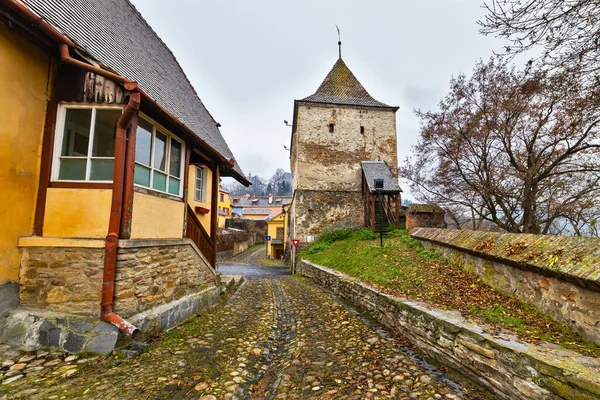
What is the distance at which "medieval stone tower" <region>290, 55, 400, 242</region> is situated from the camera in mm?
17703

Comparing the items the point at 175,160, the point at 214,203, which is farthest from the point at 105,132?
the point at 214,203

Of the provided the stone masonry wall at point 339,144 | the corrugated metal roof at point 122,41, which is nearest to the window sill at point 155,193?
the corrugated metal roof at point 122,41

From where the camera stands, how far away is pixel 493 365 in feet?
9.57

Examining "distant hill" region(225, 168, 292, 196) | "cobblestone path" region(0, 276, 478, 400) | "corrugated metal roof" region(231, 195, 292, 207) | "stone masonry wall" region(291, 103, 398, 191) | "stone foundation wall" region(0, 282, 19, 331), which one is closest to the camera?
"cobblestone path" region(0, 276, 478, 400)

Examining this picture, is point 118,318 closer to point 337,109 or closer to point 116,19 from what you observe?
point 116,19

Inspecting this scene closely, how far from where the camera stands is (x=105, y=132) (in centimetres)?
490

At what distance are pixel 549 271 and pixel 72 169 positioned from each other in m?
7.12

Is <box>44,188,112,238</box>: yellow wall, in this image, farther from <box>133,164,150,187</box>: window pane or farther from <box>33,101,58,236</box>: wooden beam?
<box>133,164,150,187</box>: window pane

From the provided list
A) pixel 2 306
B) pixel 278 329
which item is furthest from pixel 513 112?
pixel 2 306

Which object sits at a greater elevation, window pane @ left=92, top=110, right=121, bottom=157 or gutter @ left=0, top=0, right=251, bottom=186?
gutter @ left=0, top=0, right=251, bottom=186

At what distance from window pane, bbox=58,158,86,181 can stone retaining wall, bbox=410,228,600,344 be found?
692cm

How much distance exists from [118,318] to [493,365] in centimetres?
501

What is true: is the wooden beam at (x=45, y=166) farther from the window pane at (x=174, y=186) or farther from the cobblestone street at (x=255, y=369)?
the cobblestone street at (x=255, y=369)

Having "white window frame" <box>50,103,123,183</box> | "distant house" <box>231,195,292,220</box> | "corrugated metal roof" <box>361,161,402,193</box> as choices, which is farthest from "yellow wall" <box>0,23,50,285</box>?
"distant house" <box>231,195,292,220</box>
